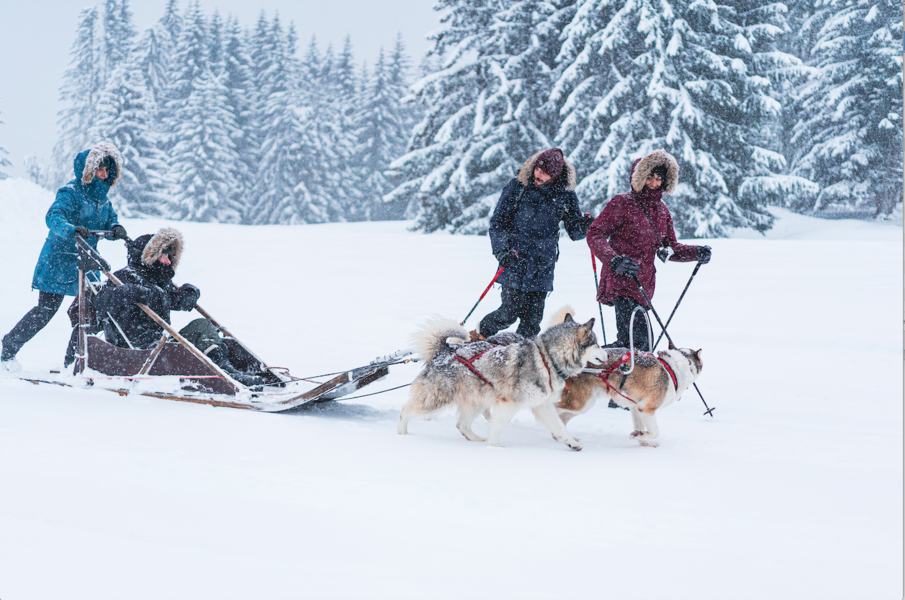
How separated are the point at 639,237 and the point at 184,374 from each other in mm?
3084

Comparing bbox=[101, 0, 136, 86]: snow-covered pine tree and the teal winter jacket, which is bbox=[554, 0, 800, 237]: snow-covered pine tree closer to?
the teal winter jacket

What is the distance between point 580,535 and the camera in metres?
2.21

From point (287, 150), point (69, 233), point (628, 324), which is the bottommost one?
point (628, 324)

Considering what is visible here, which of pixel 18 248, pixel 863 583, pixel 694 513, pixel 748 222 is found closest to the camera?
pixel 863 583

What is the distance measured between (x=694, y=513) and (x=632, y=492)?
28cm

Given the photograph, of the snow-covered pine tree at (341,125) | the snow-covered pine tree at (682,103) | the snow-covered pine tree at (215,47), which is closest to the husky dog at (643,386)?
the snow-covered pine tree at (682,103)

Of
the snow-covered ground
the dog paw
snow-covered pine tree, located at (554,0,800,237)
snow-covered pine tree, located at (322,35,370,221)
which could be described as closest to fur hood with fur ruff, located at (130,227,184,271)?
the snow-covered ground

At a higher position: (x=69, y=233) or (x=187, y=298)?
(x=69, y=233)

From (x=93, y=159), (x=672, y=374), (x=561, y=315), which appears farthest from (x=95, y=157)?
(x=672, y=374)

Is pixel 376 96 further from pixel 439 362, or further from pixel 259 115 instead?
pixel 439 362

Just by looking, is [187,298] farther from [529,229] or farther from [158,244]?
[529,229]

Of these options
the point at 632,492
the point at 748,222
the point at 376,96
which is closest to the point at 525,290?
the point at 632,492

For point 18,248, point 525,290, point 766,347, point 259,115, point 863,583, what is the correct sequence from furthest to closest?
point 259,115 < point 18,248 < point 766,347 < point 525,290 < point 863,583

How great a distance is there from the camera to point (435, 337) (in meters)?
3.63
